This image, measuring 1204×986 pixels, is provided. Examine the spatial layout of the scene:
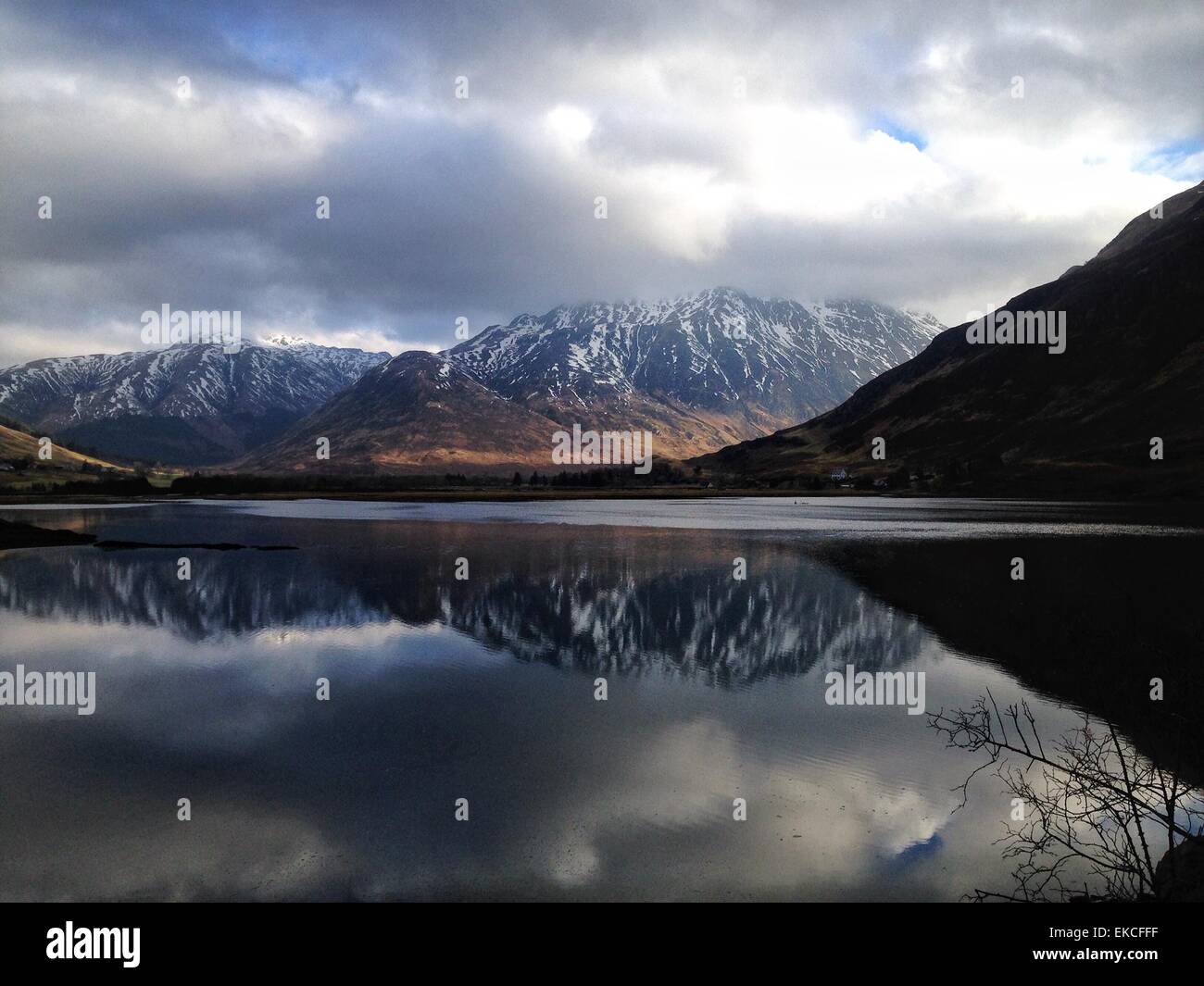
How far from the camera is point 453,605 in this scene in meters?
37.6

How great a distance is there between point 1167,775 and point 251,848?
17.9 meters

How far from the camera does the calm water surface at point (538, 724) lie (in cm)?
1250

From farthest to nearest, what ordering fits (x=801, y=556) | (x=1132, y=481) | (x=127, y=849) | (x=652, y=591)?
1. (x=1132, y=481)
2. (x=801, y=556)
3. (x=652, y=591)
4. (x=127, y=849)

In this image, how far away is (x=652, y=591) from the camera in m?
41.8

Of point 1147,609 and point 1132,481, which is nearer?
point 1147,609

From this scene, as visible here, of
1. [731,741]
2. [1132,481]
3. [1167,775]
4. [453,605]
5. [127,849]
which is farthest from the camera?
[1132,481]

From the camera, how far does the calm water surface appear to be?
12.5 m

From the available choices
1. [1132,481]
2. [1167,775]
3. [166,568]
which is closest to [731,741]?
[1167,775]

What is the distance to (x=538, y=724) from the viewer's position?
2014 cm
